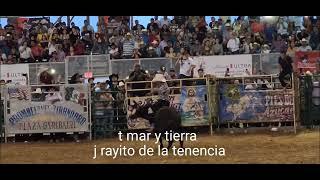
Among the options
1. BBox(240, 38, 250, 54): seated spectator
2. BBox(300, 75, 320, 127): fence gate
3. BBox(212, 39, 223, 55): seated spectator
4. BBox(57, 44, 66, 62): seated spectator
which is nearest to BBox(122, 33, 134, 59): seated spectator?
BBox(57, 44, 66, 62): seated spectator

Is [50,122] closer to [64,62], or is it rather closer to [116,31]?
[64,62]

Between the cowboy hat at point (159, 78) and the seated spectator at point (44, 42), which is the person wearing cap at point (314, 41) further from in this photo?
the seated spectator at point (44, 42)

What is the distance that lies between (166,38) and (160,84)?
0.67 m

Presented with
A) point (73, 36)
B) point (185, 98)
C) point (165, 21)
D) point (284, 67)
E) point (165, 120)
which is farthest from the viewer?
point (284, 67)

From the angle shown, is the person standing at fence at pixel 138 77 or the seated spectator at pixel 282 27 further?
the person standing at fence at pixel 138 77

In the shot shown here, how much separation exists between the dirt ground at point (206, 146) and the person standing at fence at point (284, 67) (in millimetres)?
1090

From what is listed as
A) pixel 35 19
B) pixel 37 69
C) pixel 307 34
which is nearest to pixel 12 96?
pixel 37 69

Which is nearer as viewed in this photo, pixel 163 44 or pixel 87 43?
pixel 87 43

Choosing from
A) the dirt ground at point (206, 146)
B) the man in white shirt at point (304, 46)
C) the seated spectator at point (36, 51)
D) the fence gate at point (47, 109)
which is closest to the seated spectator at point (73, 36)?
the seated spectator at point (36, 51)

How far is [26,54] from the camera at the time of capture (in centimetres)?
788

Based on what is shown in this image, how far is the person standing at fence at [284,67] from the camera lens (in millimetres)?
8277

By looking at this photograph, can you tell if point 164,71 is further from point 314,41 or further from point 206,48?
point 314,41

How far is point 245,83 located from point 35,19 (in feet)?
10.9

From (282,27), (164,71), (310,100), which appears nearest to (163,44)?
(164,71)
